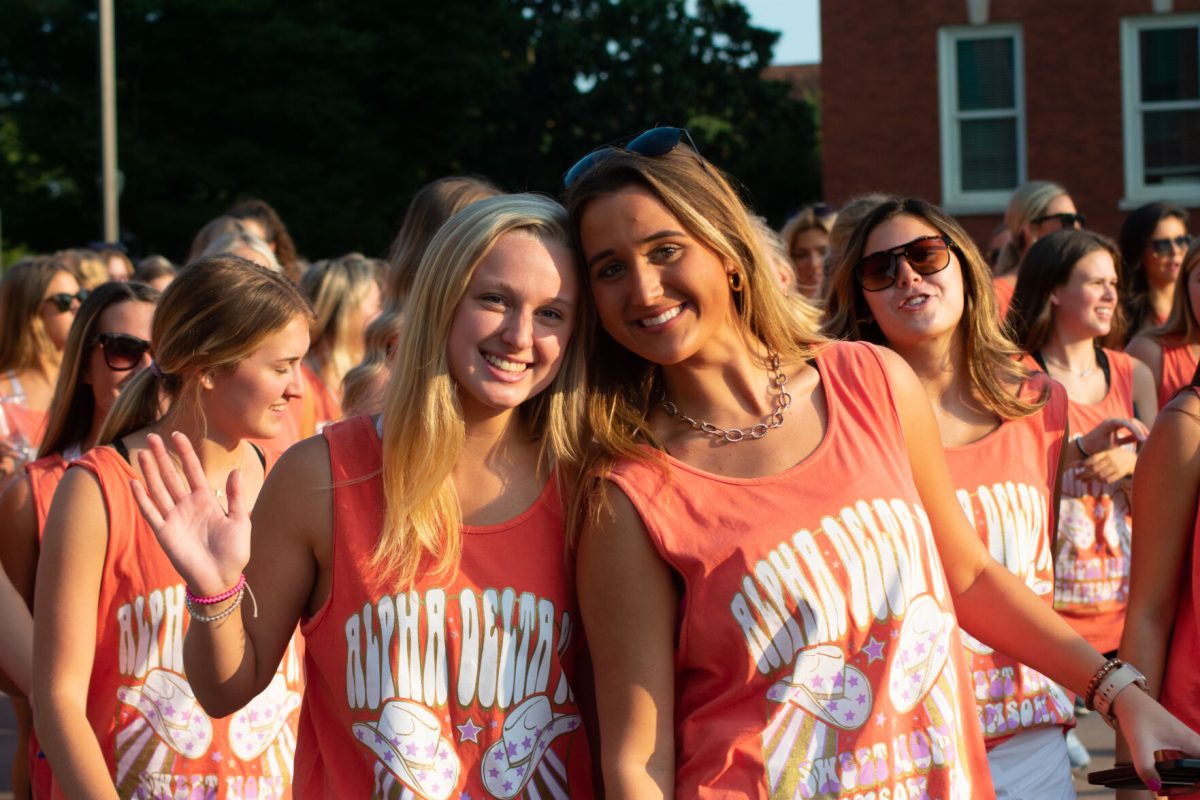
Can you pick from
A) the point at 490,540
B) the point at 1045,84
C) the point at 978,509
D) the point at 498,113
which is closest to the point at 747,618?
the point at 490,540

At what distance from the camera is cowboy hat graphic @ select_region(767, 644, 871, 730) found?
2.53 m

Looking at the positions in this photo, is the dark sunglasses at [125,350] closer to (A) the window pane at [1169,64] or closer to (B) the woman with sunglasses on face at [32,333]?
(B) the woman with sunglasses on face at [32,333]

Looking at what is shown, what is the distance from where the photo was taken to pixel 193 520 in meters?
2.65

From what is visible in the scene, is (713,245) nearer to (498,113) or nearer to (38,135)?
(38,135)

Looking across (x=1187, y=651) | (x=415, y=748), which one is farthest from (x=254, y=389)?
(x=1187, y=651)

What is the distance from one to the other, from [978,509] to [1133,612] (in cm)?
42

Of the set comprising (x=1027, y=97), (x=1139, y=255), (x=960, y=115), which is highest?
(x=1027, y=97)

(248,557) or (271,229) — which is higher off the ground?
(271,229)

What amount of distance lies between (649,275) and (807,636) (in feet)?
2.22

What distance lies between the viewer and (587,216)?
8.80 ft

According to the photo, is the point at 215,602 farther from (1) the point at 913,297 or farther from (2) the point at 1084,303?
(2) the point at 1084,303

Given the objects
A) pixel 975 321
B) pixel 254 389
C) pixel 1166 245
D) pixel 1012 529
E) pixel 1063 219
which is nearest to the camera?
pixel 254 389

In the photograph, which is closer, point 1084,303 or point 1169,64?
point 1084,303

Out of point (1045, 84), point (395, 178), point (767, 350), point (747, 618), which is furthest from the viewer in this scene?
point (395, 178)
